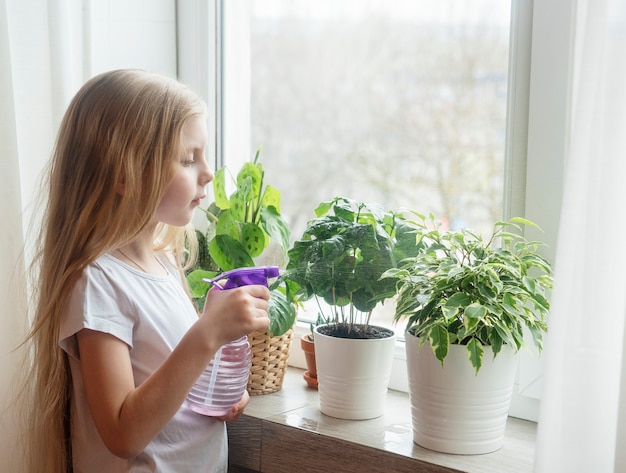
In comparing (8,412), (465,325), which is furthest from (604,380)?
(8,412)

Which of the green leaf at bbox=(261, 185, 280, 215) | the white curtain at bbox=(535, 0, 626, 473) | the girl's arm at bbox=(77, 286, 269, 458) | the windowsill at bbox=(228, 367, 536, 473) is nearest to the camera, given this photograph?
the white curtain at bbox=(535, 0, 626, 473)

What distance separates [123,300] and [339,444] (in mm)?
411

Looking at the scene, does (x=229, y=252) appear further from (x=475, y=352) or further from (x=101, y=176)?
(x=475, y=352)

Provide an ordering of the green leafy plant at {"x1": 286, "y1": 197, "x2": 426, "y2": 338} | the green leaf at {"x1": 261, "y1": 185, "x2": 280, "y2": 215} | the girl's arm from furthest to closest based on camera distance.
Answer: the green leaf at {"x1": 261, "y1": 185, "x2": 280, "y2": 215}
the green leafy plant at {"x1": 286, "y1": 197, "x2": 426, "y2": 338}
the girl's arm

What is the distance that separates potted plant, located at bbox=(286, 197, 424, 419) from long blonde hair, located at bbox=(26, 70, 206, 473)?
28cm

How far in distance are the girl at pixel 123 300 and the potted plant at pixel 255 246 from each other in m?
0.22

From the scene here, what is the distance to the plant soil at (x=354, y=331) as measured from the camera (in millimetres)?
1342

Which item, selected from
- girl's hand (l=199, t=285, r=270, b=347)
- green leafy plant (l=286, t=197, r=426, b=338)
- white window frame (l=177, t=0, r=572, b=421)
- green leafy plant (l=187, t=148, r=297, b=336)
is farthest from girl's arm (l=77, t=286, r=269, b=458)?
white window frame (l=177, t=0, r=572, b=421)

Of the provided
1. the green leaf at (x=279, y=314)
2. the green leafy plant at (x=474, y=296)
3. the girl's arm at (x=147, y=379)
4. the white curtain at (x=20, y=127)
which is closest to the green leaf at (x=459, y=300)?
the green leafy plant at (x=474, y=296)

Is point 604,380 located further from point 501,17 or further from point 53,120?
point 53,120

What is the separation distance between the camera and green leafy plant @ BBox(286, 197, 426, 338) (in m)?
1.26

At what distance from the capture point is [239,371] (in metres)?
1.22

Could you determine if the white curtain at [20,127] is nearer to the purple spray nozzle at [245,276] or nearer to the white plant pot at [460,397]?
the purple spray nozzle at [245,276]

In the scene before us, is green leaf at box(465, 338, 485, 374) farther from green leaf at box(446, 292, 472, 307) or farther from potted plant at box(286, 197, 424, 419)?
potted plant at box(286, 197, 424, 419)
